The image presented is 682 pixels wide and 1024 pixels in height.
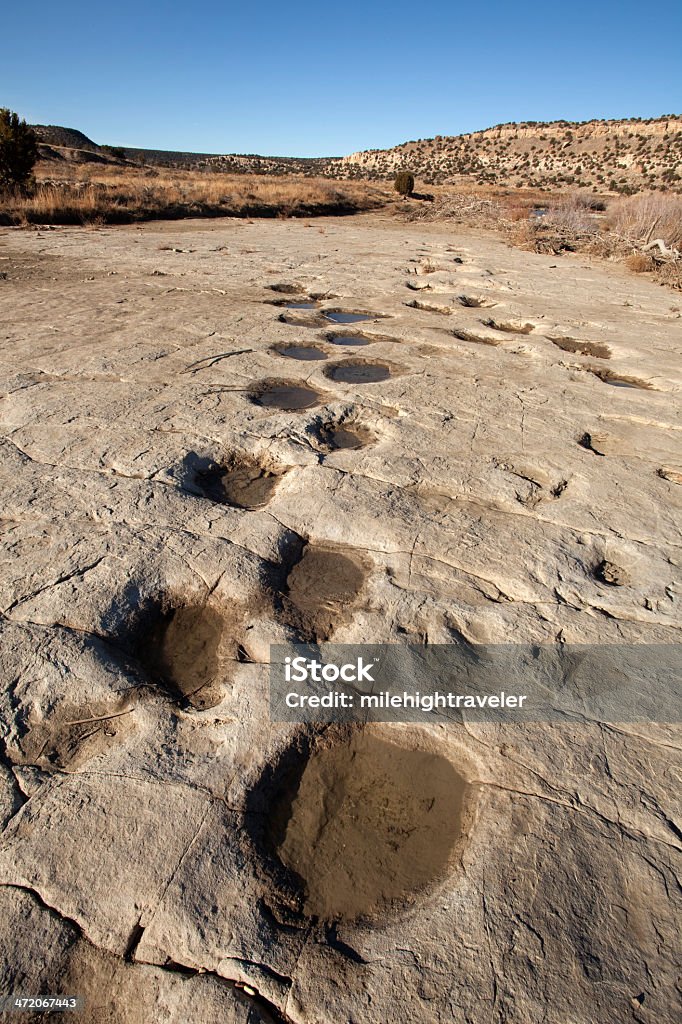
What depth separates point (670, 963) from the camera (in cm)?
142

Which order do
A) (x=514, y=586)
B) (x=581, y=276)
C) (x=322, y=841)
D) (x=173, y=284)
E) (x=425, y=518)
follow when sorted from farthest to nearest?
1. (x=581, y=276)
2. (x=173, y=284)
3. (x=425, y=518)
4. (x=514, y=586)
5. (x=322, y=841)

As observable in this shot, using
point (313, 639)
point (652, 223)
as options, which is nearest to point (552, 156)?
point (652, 223)

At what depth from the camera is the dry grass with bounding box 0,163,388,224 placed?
1352 centimetres

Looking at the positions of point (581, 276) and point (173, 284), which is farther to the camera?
point (581, 276)

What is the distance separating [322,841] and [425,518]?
1.63 m

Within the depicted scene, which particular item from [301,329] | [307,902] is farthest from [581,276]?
[307,902]

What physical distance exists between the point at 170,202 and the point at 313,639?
17.3 meters

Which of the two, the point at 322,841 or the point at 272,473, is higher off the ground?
the point at 272,473

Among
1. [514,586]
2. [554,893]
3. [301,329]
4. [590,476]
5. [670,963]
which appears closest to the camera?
[670,963]

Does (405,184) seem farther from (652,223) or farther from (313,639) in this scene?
(313,639)

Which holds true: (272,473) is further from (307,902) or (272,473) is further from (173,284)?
(173,284)

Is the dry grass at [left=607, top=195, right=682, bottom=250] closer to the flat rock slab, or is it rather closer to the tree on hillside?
the flat rock slab

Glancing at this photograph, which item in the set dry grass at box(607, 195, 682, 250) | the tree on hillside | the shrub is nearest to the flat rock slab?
dry grass at box(607, 195, 682, 250)

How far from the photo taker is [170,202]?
16359 mm
